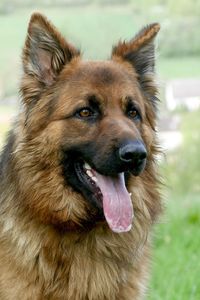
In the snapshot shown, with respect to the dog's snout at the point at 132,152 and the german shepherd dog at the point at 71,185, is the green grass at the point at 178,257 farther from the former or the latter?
the dog's snout at the point at 132,152

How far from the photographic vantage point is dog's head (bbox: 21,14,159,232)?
5.41 m

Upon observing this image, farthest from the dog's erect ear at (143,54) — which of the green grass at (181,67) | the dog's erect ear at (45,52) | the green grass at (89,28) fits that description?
the green grass at (181,67)

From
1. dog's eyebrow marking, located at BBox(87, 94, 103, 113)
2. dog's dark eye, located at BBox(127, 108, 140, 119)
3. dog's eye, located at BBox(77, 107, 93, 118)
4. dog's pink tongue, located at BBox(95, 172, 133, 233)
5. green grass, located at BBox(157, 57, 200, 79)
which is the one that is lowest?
green grass, located at BBox(157, 57, 200, 79)

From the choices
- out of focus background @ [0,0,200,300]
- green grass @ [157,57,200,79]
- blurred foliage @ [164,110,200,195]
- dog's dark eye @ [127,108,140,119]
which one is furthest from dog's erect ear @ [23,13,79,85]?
blurred foliage @ [164,110,200,195]

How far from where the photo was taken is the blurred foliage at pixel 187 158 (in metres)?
22.2

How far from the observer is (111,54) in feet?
20.2

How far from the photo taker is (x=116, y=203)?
546 cm

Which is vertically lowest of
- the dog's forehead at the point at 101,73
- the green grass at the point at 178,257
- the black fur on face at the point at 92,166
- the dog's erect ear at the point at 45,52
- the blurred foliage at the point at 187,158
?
the blurred foliage at the point at 187,158

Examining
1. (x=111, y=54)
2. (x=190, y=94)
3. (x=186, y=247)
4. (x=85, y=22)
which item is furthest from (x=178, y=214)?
(x=85, y=22)

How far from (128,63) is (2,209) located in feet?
5.46

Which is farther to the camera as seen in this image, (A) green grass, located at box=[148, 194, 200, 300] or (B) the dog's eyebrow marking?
(A) green grass, located at box=[148, 194, 200, 300]

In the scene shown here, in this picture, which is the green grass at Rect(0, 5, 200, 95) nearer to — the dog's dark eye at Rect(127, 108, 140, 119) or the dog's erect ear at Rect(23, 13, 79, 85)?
the dog's erect ear at Rect(23, 13, 79, 85)

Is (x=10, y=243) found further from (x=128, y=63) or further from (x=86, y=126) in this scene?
(x=128, y=63)

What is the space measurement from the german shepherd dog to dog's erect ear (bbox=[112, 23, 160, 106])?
0.27 meters
